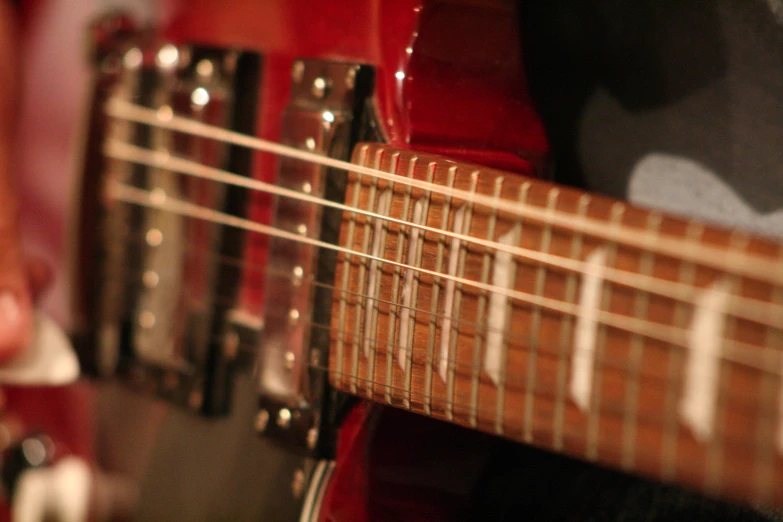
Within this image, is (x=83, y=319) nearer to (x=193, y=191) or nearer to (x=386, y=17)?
(x=193, y=191)

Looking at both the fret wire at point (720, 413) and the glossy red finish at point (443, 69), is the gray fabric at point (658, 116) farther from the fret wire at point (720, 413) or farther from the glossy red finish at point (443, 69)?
the fret wire at point (720, 413)

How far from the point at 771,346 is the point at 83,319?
62 centimetres

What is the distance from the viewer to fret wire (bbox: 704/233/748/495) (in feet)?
1.03

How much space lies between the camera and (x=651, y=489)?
0.50 m

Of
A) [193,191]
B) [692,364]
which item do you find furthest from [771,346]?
[193,191]

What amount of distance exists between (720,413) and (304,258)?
301 millimetres

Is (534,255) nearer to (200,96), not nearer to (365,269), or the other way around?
(365,269)

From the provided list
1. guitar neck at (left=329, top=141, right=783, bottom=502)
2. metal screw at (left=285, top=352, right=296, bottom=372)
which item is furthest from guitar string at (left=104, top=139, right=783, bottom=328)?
metal screw at (left=285, top=352, right=296, bottom=372)

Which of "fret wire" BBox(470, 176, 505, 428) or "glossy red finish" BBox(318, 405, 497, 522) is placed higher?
"fret wire" BBox(470, 176, 505, 428)

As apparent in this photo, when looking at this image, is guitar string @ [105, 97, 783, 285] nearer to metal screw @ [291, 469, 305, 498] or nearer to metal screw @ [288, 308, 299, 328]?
metal screw @ [288, 308, 299, 328]

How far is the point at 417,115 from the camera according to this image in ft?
1.58

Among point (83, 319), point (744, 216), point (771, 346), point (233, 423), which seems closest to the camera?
point (771, 346)

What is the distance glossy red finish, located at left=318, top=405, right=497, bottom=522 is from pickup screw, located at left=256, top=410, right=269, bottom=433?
0.07 meters

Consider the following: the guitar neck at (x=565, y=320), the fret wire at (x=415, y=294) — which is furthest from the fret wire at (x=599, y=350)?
the fret wire at (x=415, y=294)
